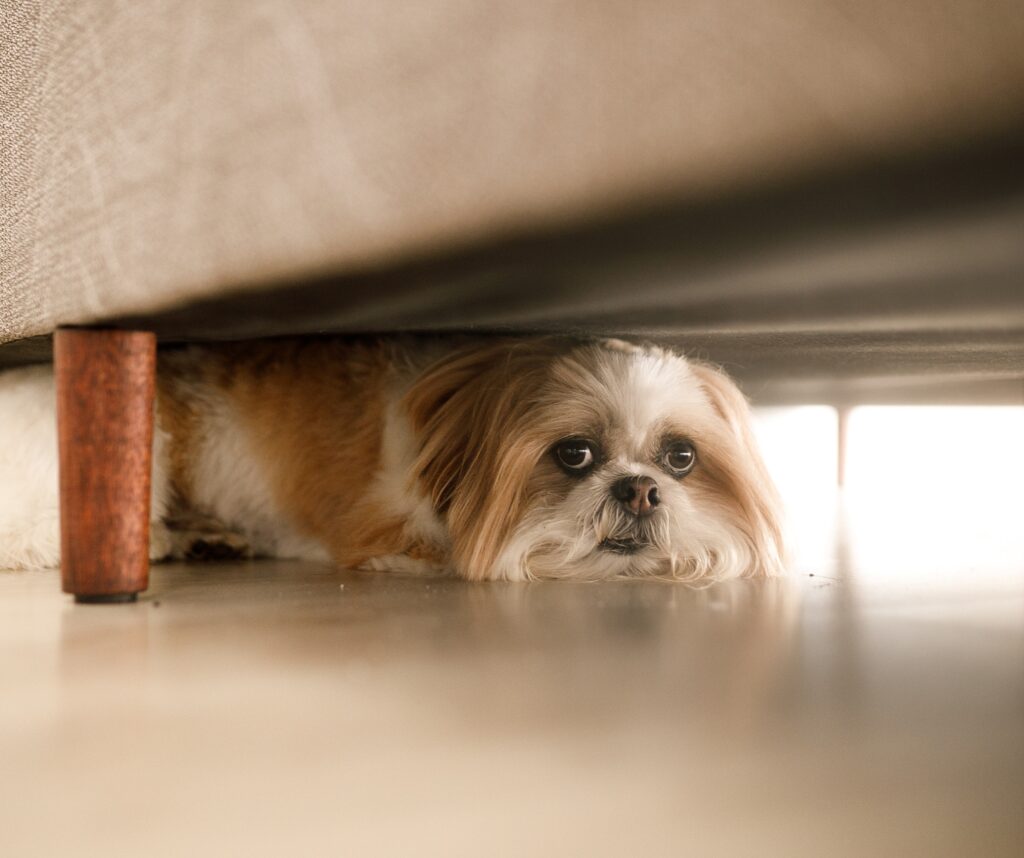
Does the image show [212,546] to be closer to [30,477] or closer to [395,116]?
[30,477]

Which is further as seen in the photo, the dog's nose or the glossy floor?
the dog's nose

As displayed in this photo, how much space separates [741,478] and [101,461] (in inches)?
41.6

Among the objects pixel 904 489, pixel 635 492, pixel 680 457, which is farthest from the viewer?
pixel 904 489

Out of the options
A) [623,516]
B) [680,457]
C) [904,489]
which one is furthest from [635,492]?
[904,489]

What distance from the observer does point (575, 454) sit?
158 centimetres

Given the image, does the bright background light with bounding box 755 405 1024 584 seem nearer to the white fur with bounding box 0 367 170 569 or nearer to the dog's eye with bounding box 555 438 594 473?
the dog's eye with bounding box 555 438 594 473

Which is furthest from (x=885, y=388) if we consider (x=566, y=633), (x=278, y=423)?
(x=566, y=633)

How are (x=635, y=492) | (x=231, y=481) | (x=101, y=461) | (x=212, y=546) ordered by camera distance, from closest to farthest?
(x=101, y=461), (x=635, y=492), (x=212, y=546), (x=231, y=481)

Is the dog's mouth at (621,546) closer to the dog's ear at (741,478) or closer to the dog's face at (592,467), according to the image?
the dog's face at (592,467)

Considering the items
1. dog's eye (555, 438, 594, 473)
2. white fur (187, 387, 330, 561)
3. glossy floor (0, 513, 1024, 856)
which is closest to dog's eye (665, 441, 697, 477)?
dog's eye (555, 438, 594, 473)

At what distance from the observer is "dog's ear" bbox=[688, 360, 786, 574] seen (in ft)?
5.38

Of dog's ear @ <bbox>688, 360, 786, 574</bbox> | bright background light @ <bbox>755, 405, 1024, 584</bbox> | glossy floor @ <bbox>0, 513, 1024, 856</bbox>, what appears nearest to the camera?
glossy floor @ <bbox>0, 513, 1024, 856</bbox>

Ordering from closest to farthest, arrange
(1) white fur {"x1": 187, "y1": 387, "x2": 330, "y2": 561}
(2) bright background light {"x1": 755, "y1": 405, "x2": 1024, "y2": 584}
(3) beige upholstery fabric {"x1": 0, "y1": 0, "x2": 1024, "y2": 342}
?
1. (3) beige upholstery fabric {"x1": 0, "y1": 0, "x2": 1024, "y2": 342}
2. (2) bright background light {"x1": 755, "y1": 405, "x2": 1024, "y2": 584}
3. (1) white fur {"x1": 187, "y1": 387, "x2": 330, "y2": 561}

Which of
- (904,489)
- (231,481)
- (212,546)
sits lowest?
(904,489)
